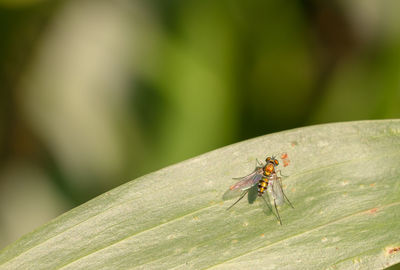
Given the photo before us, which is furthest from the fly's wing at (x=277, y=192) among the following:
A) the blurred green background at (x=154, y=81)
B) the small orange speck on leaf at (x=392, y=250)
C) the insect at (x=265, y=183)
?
the blurred green background at (x=154, y=81)

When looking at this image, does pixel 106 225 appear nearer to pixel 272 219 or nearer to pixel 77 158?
pixel 272 219

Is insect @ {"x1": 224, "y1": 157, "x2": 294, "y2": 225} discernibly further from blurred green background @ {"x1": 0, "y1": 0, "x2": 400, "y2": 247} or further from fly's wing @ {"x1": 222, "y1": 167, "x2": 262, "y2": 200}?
blurred green background @ {"x1": 0, "y1": 0, "x2": 400, "y2": 247}

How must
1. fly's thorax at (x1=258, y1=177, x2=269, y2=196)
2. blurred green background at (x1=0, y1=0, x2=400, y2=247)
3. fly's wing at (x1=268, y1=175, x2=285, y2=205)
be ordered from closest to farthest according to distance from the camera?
1. fly's wing at (x1=268, y1=175, x2=285, y2=205)
2. fly's thorax at (x1=258, y1=177, x2=269, y2=196)
3. blurred green background at (x1=0, y1=0, x2=400, y2=247)

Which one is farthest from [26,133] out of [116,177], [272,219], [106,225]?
[272,219]

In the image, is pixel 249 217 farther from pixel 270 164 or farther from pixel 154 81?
pixel 154 81

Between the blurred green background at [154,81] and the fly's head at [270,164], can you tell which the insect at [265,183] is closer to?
the fly's head at [270,164]

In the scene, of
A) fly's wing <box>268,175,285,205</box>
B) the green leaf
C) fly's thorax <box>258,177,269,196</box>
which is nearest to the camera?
the green leaf

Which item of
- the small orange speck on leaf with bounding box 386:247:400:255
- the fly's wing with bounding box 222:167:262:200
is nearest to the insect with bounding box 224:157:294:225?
the fly's wing with bounding box 222:167:262:200

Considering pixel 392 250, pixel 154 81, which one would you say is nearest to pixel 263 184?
pixel 392 250
